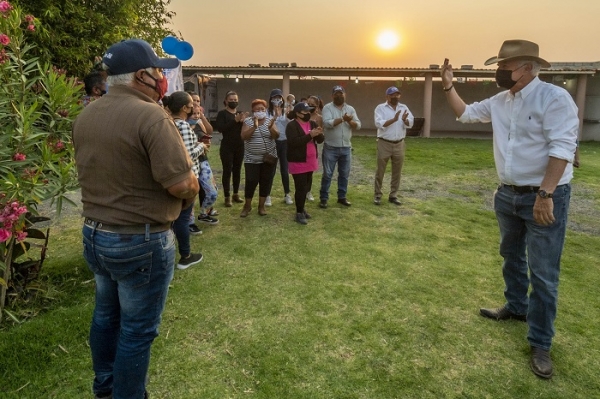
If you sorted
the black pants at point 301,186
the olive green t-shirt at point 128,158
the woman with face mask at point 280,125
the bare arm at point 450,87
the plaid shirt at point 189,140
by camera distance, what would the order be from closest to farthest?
the olive green t-shirt at point 128,158 → the bare arm at point 450,87 → the plaid shirt at point 189,140 → the black pants at point 301,186 → the woman with face mask at point 280,125

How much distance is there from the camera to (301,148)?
5.32 meters

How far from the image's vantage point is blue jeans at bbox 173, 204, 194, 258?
12.5ft

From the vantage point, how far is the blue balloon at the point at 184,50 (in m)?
5.49

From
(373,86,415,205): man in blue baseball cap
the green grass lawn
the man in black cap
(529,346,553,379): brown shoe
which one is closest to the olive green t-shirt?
the man in black cap

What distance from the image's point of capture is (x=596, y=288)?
374 centimetres

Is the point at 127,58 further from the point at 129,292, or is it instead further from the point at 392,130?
the point at 392,130

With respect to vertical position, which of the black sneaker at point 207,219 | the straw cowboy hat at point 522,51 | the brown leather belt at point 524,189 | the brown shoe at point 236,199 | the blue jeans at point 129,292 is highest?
the straw cowboy hat at point 522,51

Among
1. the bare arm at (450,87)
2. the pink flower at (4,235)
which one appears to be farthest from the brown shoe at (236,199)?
the pink flower at (4,235)

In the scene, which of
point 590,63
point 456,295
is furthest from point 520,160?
point 590,63

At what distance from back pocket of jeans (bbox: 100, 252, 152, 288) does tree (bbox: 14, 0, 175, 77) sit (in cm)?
334

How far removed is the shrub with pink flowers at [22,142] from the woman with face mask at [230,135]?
2831mm

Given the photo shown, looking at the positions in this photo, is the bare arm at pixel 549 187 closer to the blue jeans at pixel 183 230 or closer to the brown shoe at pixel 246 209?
the blue jeans at pixel 183 230

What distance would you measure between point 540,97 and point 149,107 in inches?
88.3

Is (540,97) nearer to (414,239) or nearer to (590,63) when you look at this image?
(414,239)
